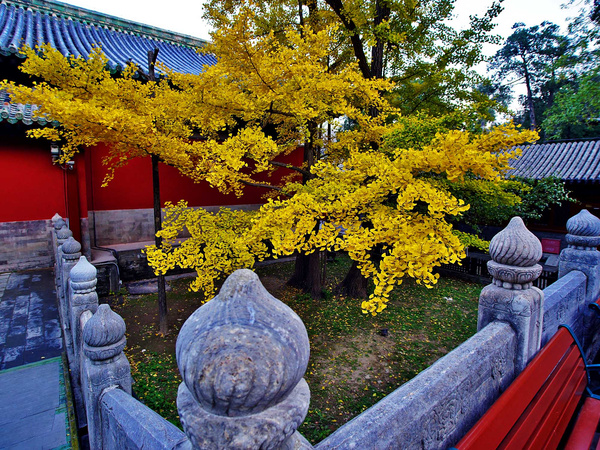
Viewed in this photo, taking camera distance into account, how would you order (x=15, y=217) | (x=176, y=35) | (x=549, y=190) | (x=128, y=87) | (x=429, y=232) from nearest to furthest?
(x=429, y=232) → (x=128, y=87) → (x=15, y=217) → (x=549, y=190) → (x=176, y=35)

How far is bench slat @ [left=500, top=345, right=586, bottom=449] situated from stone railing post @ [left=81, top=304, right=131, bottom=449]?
2970mm

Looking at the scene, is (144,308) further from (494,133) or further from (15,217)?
(494,133)

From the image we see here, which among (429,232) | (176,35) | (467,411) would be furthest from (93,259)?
(176,35)

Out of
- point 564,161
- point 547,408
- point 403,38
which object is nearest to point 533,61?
point 564,161

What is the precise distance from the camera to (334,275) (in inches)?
425

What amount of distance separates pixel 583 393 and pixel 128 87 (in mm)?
7548

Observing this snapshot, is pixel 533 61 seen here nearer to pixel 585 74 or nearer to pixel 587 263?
pixel 585 74

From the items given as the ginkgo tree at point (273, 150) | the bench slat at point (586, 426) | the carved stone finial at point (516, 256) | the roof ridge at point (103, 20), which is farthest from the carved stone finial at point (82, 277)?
the roof ridge at point (103, 20)

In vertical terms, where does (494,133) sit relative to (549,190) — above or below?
above

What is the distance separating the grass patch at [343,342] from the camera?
473cm

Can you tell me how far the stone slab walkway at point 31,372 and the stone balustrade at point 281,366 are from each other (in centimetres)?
Answer: 46

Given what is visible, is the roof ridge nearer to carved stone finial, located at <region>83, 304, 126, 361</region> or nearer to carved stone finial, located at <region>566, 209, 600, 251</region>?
carved stone finial, located at <region>83, 304, 126, 361</region>

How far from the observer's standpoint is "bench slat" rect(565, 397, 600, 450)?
10.0 feet

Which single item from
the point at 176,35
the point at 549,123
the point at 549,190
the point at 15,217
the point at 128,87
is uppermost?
the point at 176,35
